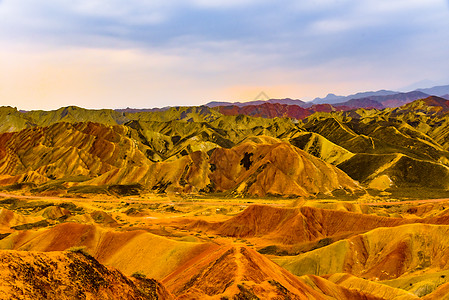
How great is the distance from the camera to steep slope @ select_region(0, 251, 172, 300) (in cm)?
1689

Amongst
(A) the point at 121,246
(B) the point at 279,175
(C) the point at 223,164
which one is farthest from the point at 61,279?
(C) the point at 223,164

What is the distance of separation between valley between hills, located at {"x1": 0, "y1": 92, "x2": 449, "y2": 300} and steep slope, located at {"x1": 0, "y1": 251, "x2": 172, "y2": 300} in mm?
76

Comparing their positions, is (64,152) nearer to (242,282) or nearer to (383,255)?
(383,255)

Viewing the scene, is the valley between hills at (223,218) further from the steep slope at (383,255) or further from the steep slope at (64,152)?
the steep slope at (64,152)

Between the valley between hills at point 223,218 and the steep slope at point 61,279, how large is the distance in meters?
0.08

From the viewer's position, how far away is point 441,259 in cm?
4450

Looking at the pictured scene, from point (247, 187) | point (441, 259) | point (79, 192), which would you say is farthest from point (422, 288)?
point (79, 192)

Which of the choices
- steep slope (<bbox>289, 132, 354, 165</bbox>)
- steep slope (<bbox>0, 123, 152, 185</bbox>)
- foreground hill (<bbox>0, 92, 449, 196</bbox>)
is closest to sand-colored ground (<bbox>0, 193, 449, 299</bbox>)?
foreground hill (<bbox>0, 92, 449, 196</bbox>)

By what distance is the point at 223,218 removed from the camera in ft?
267

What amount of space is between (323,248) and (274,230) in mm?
18002

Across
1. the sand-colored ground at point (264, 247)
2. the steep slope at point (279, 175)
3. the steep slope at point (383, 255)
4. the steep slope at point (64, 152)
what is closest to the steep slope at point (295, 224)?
the sand-colored ground at point (264, 247)

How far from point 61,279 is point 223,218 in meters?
63.6

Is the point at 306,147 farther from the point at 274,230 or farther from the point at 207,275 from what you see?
the point at 207,275

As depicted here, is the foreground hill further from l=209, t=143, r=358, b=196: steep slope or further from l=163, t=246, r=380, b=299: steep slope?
l=163, t=246, r=380, b=299: steep slope
